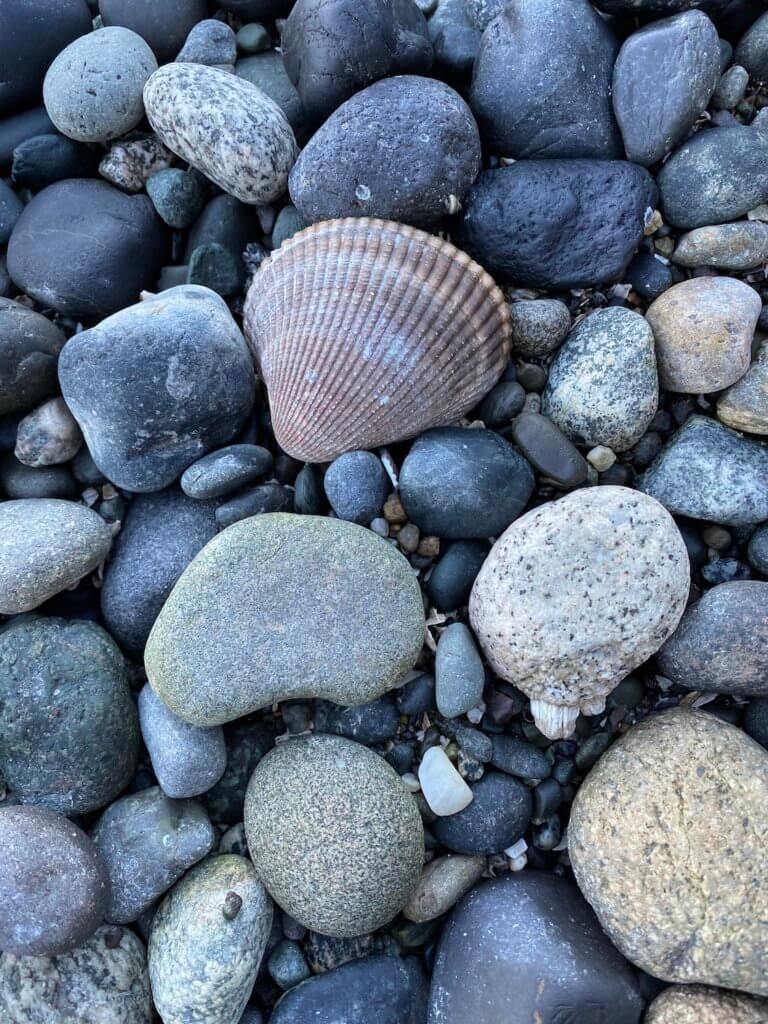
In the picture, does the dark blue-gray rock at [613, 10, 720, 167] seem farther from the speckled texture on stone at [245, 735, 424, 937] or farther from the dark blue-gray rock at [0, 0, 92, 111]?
the speckled texture on stone at [245, 735, 424, 937]

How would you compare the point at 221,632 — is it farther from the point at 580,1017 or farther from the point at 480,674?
the point at 580,1017

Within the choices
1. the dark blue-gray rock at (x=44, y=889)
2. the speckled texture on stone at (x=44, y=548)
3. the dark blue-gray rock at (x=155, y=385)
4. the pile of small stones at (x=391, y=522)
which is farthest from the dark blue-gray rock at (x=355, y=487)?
the dark blue-gray rock at (x=44, y=889)

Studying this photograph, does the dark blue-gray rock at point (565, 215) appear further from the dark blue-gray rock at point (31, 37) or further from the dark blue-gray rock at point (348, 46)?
the dark blue-gray rock at point (31, 37)

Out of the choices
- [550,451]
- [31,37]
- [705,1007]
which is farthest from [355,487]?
[31,37]

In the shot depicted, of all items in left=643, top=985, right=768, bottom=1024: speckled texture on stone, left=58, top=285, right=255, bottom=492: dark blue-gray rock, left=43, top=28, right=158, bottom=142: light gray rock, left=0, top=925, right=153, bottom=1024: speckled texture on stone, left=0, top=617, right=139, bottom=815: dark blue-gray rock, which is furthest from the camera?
left=43, top=28, right=158, bottom=142: light gray rock

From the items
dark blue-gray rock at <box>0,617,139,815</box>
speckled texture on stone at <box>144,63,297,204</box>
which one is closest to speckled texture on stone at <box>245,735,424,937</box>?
dark blue-gray rock at <box>0,617,139,815</box>

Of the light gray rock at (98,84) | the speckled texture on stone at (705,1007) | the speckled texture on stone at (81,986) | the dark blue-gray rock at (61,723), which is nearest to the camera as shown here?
the speckled texture on stone at (705,1007)

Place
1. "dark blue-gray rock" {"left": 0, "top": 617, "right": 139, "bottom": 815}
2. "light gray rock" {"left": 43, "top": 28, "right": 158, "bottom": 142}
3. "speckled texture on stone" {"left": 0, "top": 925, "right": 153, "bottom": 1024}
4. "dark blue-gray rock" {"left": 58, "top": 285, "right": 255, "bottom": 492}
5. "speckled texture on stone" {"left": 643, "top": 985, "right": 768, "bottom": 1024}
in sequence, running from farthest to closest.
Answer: "light gray rock" {"left": 43, "top": 28, "right": 158, "bottom": 142}, "dark blue-gray rock" {"left": 58, "top": 285, "right": 255, "bottom": 492}, "dark blue-gray rock" {"left": 0, "top": 617, "right": 139, "bottom": 815}, "speckled texture on stone" {"left": 0, "top": 925, "right": 153, "bottom": 1024}, "speckled texture on stone" {"left": 643, "top": 985, "right": 768, "bottom": 1024}

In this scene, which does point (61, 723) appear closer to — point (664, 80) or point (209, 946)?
point (209, 946)
